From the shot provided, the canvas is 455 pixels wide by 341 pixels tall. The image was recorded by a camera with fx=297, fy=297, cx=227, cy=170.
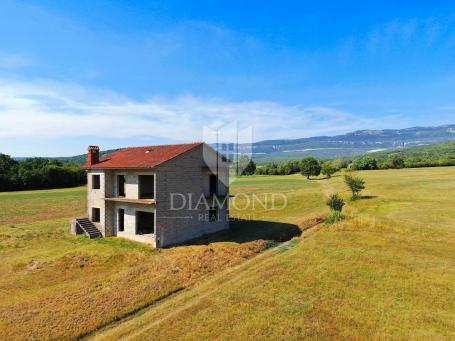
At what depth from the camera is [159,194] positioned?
2186 centimetres

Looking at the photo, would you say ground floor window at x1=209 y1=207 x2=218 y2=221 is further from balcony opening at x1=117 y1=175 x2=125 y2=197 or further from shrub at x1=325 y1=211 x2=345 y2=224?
shrub at x1=325 y1=211 x2=345 y2=224

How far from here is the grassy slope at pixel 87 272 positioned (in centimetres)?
1216

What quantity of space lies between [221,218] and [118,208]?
917 centimetres

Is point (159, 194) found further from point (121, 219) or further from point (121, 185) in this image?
point (121, 185)

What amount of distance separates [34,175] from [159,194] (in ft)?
268

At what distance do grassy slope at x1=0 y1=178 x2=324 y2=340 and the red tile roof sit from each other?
242 inches

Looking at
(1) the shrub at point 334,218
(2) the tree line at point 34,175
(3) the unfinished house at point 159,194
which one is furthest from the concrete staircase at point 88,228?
(2) the tree line at point 34,175

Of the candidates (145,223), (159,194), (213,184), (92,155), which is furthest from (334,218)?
(92,155)

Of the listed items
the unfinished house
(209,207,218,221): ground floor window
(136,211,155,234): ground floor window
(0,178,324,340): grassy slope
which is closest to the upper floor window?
the unfinished house

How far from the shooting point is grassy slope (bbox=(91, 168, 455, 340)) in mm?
11281

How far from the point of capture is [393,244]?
898 inches

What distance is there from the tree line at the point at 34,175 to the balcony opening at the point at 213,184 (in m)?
61.6

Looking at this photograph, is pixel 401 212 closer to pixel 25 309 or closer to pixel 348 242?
pixel 348 242

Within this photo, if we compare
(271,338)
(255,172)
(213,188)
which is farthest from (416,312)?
(255,172)
